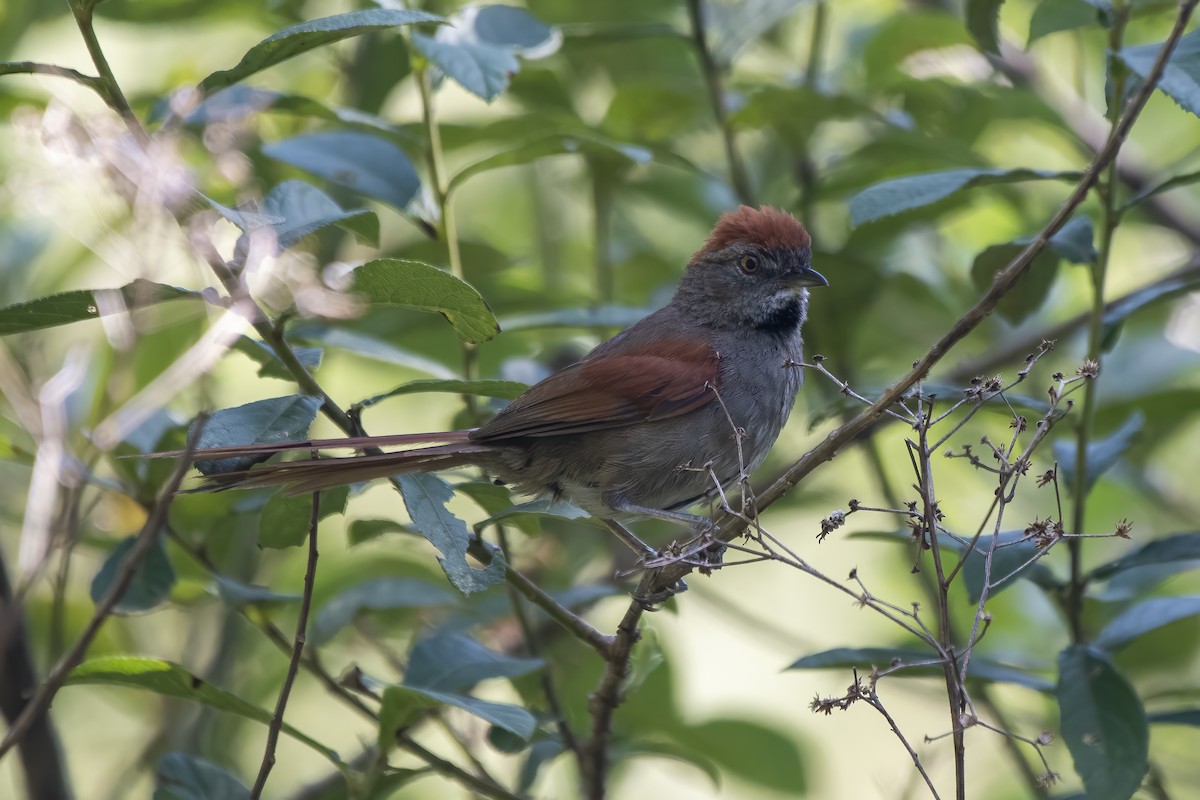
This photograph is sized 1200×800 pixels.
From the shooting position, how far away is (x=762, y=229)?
16.5 feet

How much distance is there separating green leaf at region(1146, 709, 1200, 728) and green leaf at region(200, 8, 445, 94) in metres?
2.81

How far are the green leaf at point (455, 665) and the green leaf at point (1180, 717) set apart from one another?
181 cm

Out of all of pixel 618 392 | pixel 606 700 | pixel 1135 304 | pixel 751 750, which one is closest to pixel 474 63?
pixel 618 392

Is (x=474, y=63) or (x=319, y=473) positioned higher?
(x=474, y=63)

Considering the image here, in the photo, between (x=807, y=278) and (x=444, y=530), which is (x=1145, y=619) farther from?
(x=444, y=530)

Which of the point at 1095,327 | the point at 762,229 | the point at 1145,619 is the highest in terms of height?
the point at 762,229

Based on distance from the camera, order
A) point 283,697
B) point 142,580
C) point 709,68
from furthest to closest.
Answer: point 709,68 → point 142,580 → point 283,697

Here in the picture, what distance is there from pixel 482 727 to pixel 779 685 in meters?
4.30

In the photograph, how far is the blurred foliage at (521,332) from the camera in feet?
9.97

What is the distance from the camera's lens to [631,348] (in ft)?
15.6

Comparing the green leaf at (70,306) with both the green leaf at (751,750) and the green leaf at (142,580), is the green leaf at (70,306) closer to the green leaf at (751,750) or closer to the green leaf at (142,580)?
the green leaf at (142,580)

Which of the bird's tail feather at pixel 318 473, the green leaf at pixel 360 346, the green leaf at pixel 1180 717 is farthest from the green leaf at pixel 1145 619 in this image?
the green leaf at pixel 360 346

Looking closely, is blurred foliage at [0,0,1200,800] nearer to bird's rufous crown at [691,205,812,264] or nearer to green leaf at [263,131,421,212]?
green leaf at [263,131,421,212]

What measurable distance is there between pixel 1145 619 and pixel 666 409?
1.75 m
